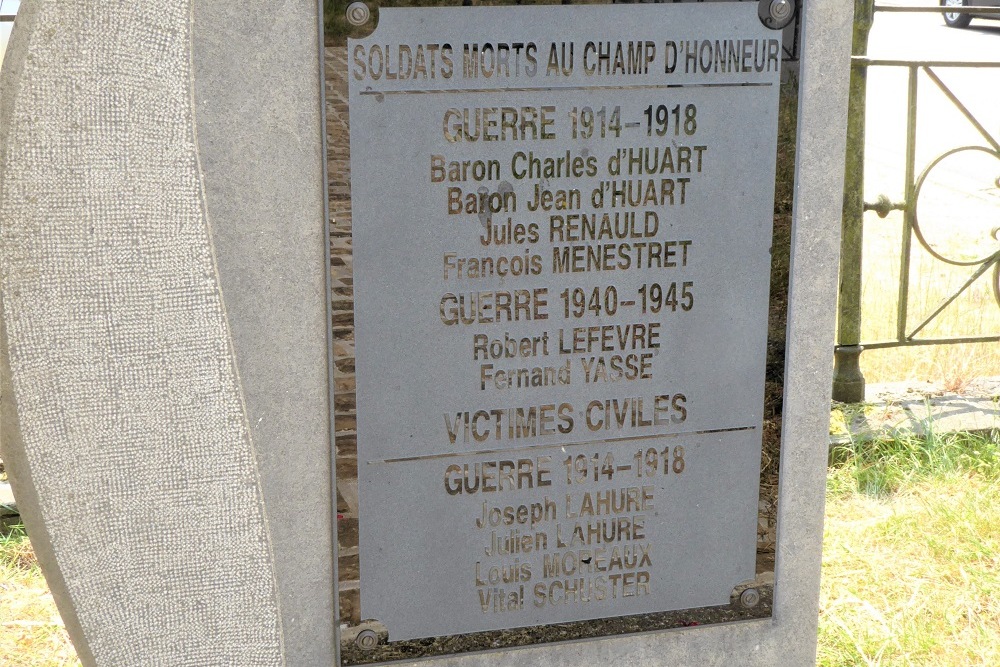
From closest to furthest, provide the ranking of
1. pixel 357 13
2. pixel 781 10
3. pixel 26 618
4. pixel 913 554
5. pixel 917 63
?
pixel 357 13 → pixel 781 10 → pixel 26 618 → pixel 913 554 → pixel 917 63

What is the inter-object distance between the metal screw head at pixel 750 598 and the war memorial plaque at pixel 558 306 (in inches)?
1.5

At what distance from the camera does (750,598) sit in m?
2.36

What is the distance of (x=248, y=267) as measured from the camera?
1.97m

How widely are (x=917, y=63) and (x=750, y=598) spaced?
9.86ft

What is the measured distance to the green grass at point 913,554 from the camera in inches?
117

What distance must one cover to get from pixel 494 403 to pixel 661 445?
38cm

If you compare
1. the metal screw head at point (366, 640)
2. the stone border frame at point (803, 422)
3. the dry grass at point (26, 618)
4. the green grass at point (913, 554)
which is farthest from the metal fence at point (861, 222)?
the dry grass at point (26, 618)

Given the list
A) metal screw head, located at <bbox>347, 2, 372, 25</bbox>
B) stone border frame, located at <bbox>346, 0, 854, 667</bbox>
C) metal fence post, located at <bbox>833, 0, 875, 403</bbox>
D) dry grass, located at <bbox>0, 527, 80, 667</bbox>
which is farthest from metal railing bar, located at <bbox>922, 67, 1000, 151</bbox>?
dry grass, located at <bbox>0, 527, 80, 667</bbox>

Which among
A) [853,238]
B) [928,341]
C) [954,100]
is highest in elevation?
[954,100]

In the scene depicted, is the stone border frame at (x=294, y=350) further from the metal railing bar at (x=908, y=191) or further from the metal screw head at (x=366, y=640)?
the metal railing bar at (x=908, y=191)

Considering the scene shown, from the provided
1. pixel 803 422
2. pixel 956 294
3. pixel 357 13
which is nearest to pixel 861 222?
pixel 956 294

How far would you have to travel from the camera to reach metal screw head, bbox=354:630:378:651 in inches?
84.8

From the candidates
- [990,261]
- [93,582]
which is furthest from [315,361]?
[990,261]

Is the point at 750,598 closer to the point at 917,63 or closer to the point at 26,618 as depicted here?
the point at 26,618
